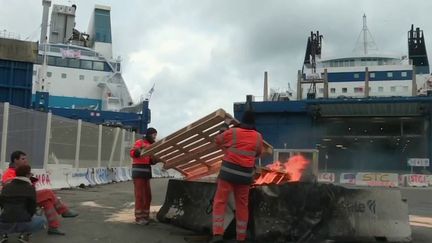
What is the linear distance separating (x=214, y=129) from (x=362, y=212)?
91.2 inches

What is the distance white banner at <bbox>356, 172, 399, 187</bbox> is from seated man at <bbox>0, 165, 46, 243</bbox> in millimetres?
30385

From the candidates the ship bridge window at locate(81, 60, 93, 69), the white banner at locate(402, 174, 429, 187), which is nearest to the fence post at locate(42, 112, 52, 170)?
the white banner at locate(402, 174, 429, 187)

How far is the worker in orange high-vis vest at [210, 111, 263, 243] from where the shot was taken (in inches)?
258

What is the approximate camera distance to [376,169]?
5050 cm

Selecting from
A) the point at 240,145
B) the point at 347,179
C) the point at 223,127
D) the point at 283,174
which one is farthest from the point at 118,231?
the point at 347,179

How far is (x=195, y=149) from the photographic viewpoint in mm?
8359

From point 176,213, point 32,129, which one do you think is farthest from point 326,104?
point 176,213

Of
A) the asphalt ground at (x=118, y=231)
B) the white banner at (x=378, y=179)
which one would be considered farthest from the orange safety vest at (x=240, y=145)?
the white banner at (x=378, y=179)

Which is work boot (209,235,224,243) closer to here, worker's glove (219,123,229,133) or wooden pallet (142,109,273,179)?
worker's glove (219,123,229,133)

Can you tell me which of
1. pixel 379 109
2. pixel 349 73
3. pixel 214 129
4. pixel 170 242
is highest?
pixel 349 73

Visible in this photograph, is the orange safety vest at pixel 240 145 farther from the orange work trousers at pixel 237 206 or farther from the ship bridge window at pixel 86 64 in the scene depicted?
Answer: the ship bridge window at pixel 86 64

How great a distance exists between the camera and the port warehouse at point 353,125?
147ft

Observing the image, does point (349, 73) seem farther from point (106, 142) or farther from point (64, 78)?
point (106, 142)

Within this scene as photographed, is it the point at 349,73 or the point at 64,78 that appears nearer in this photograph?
the point at 64,78
